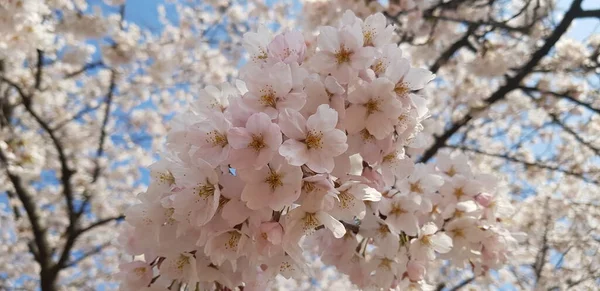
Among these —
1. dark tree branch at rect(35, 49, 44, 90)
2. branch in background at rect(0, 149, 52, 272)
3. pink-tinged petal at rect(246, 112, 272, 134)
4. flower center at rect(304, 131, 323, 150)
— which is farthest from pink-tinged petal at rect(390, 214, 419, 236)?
dark tree branch at rect(35, 49, 44, 90)

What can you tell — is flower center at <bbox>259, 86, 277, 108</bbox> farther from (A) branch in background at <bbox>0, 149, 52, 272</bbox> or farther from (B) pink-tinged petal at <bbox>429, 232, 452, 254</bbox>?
(A) branch in background at <bbox>0, 149, 52, 272</bbox>

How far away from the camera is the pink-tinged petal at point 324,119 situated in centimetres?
99

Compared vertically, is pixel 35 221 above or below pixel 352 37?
below

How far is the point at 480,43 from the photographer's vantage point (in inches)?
163

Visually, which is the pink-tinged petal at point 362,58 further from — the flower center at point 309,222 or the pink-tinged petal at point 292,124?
the flower center at point 309,222

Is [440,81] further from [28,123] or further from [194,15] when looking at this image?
[28,123]

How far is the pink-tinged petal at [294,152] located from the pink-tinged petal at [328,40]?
11.9 inches

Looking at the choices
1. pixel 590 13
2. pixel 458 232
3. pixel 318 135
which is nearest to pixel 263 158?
pixel 318 135

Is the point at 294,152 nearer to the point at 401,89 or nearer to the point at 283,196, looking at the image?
the point at 283,196

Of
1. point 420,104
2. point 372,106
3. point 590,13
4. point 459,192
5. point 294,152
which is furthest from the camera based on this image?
point 590,13

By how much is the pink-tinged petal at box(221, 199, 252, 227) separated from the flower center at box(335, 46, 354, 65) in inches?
16.8

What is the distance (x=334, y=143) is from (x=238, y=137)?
0.71ft

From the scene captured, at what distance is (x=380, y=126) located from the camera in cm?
106

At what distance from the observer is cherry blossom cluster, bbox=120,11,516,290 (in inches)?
38.3
